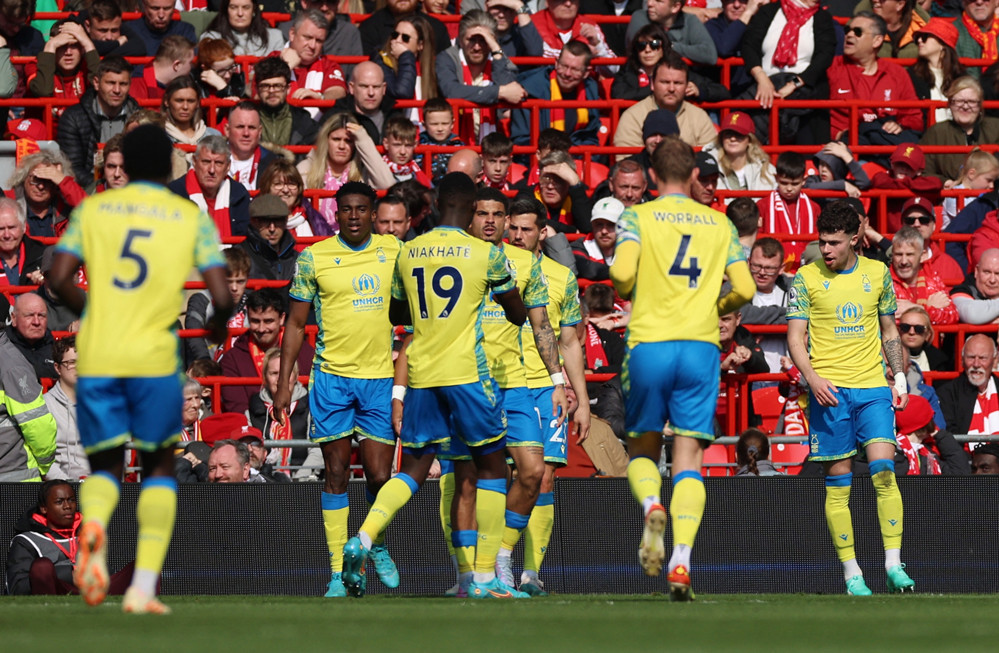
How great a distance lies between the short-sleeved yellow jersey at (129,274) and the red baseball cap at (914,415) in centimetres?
709

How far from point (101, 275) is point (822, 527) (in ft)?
22.1

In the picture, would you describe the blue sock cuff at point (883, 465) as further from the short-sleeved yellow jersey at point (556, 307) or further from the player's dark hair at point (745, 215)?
the player's dark hair at point (745, 215)

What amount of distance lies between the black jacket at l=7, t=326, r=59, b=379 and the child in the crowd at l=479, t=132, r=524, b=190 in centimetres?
419

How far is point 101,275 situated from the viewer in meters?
7.12

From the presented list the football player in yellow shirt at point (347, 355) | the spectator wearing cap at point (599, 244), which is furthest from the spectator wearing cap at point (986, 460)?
the football player in yellow shirt at point (347, 355)

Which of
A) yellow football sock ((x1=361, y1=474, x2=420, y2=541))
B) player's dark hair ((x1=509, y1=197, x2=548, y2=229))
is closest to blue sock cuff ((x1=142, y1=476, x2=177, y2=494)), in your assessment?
yellow football sock ((x1=361, y1=474, x2=420, y2=541))

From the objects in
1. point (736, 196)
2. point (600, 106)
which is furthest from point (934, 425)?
point (600, 106)

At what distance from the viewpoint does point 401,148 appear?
1508 cm

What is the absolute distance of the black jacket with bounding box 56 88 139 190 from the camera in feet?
50.8

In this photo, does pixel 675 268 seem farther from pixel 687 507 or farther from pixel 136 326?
pixel 136 326

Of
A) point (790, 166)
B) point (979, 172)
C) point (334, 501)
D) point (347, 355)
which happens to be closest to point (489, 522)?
point (334, 501)

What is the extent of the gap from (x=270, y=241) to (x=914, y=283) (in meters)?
5.84

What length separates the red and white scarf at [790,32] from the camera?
672 inches

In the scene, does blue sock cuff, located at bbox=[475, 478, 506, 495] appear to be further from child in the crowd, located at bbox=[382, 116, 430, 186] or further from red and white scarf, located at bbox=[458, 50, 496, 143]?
red and white scarf, located at bbox=[458, 50, 496, 143]
